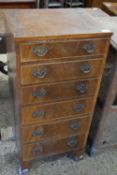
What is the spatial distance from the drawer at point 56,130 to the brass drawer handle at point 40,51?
0.41 meters

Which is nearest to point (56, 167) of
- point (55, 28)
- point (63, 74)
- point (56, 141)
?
point (56, 141)

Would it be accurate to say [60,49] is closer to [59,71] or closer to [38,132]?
[59,71]

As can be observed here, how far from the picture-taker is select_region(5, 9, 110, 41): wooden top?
89 centimetres

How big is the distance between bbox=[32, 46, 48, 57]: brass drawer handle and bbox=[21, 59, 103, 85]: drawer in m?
0.05

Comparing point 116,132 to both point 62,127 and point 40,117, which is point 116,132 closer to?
point 62,127

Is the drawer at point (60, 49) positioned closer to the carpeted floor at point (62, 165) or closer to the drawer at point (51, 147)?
the drawer at point (51, 147)

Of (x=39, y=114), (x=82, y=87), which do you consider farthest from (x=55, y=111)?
(x=82, y=87)

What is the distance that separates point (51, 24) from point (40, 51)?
17cm

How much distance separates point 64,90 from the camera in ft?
3.52

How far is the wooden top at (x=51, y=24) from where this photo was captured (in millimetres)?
890

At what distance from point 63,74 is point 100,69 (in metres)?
0.18

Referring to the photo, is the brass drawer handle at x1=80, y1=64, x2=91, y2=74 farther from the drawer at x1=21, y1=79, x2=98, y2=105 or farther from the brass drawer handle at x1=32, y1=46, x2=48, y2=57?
the brass drawer handle at x1=32, y1=46, x2=48, y2=57

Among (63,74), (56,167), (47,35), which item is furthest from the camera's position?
(56,167)

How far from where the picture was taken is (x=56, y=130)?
1227mm
